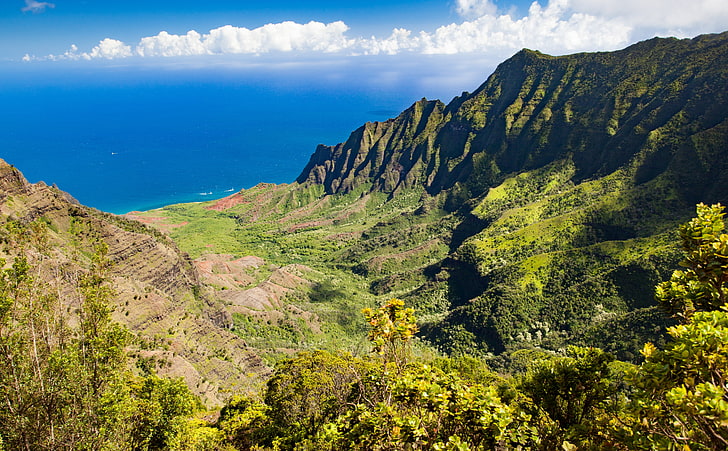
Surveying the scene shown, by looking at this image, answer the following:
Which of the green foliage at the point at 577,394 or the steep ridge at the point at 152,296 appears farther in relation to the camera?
the steep ridge at the point at 152,296

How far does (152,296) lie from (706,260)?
81.8m

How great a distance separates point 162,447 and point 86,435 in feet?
47.9

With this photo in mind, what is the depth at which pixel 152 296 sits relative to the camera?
74.8 m

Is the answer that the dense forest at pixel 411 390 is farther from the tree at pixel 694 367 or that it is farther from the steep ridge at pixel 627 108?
the steep ridge at pixel 627 108

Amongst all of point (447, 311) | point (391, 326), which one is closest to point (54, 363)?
point (391, 326)

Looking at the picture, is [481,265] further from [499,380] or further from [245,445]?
[245,445]

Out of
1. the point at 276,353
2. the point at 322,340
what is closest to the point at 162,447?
the point at 276,353

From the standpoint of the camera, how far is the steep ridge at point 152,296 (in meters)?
66.2

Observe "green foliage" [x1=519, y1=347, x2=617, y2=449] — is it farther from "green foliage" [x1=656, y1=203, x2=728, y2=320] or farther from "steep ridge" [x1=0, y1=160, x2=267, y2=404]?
"steep ridge" [x1=0, y1=160, x2=267, y2=404]

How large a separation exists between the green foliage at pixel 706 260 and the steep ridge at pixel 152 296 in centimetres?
6346

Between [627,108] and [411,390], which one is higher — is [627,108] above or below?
above

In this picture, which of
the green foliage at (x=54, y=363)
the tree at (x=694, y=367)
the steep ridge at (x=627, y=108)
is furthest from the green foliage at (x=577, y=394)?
the steep ridge at (x=627, y=108)

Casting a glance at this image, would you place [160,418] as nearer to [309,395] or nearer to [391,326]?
[309,395]

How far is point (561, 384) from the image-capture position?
19516 millimetres
